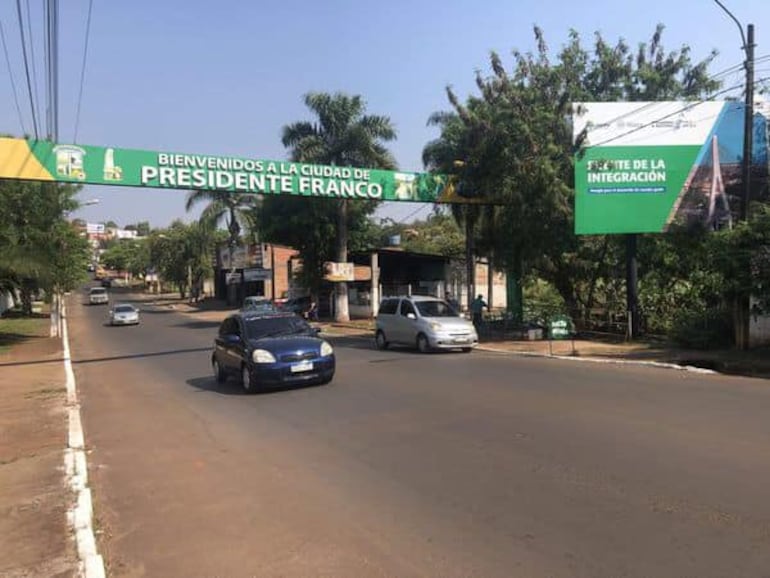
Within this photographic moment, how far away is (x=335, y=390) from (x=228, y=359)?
2.69 m

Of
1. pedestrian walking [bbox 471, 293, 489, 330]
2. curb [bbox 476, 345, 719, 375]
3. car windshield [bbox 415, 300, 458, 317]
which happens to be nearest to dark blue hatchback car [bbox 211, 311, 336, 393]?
car windshield [bbox 415, 300, 458, 317]

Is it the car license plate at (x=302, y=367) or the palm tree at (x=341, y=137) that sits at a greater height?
the palm tree at (x=341, y=137)

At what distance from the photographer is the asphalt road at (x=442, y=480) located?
4809mm

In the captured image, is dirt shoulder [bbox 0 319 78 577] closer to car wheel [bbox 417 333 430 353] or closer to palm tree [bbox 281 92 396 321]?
car wheel [bbox 417 333 430 353]

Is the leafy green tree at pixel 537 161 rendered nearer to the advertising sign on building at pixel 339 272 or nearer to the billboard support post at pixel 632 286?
the billboard support post at pixel 632 286

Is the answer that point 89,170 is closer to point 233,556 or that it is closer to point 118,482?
point 118,482

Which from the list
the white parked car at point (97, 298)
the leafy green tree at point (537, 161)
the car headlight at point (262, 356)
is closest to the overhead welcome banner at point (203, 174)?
the leafy green tree at point (537, 161)

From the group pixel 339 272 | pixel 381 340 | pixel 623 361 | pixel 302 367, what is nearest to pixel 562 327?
pixel 381 340

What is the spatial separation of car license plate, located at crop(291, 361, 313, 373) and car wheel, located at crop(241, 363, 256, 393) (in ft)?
2.76

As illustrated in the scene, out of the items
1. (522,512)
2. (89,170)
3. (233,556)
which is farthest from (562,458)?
(89,170)

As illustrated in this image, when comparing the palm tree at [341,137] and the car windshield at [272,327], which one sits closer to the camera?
the car windshield at [272,327]

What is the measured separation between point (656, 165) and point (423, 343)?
358 inches

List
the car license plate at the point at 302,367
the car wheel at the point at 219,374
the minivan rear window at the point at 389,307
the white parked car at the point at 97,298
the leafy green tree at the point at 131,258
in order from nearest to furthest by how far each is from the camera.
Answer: the car license plate at the point at 302,367 → the car wheel at the point at 219,374 → the minivan rear window at the point at 389,307 → the white parked car at the point at 97,298 → the leafy green tree at the point at 131,258

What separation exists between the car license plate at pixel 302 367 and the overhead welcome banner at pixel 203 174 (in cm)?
1155
